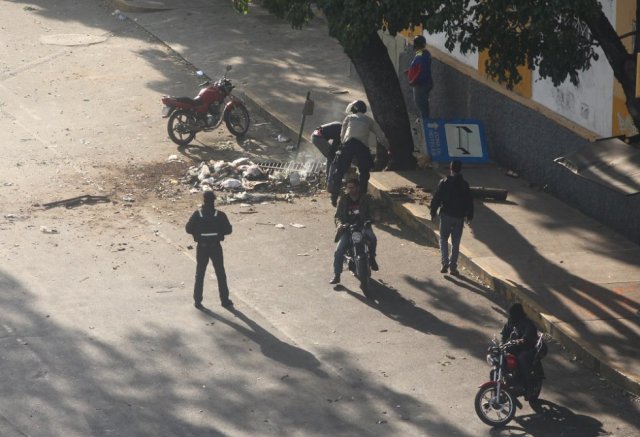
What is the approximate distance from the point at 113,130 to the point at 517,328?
12.5 meters

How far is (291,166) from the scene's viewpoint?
2102cm

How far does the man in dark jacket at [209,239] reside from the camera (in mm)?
14891

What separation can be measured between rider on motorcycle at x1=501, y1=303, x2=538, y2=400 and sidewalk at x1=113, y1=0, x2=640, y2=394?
1.30m

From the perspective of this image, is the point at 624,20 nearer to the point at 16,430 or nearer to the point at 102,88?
the point at 16,430

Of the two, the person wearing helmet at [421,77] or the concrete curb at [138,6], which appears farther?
the concrete curb at [138,6]

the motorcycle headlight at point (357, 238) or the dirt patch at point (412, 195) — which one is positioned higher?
the motorcycle headlight at point (357, 238)

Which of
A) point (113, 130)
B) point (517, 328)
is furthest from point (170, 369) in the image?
point (113, 130)

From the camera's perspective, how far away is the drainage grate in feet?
67.9

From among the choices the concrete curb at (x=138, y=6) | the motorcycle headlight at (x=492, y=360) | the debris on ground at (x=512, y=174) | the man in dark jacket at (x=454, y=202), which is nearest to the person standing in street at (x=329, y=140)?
the debris on ground at (x=512, y=174)

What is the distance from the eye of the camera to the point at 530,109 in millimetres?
19422

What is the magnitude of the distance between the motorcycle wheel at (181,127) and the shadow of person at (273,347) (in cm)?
755

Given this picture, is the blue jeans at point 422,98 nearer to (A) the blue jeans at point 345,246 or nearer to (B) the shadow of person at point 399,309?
(B) the shadow of person at point 399,309

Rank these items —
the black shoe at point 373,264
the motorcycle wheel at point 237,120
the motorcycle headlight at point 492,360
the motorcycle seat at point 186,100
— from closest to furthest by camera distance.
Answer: the motorcycle headlight at point 492,360
the black shoe at point 373,264
the motorcycle seat at point 186,100
the motorcycle wheel at point 237,120

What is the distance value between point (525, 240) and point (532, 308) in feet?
8.13
